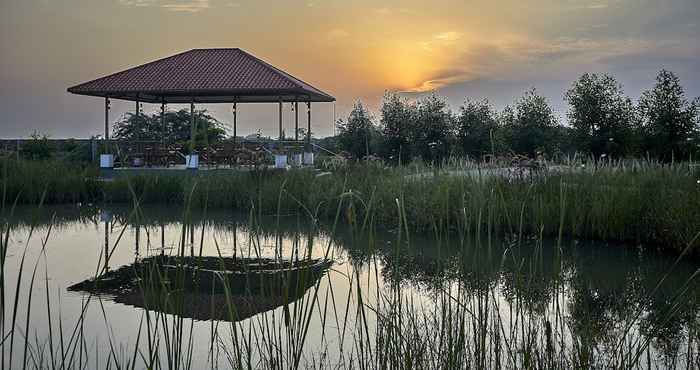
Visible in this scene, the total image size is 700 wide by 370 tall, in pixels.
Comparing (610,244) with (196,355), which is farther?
(610,244)

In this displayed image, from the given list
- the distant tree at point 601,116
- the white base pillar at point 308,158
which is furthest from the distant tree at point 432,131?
the white base pillar at point 308,158

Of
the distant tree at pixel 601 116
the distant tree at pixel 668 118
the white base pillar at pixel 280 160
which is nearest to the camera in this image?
the white base pillar at pixel 280 160

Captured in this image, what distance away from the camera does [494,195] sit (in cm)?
629

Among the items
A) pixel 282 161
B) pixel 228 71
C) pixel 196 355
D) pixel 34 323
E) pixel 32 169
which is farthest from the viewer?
pixel 228 71

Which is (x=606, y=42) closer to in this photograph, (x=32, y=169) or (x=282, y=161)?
(x=282, y=161)

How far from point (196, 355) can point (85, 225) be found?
668 centimetres

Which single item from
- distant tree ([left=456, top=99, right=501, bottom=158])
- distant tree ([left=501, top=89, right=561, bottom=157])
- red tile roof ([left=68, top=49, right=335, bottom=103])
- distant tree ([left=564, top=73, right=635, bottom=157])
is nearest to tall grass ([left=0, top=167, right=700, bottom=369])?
red tile roof ([left=68, top=49, right=335, bottom=103])

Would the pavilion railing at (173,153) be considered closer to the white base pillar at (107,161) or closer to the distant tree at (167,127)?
the white base pillar at (107,161)

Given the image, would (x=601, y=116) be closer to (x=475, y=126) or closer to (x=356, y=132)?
(x=475, y=126)

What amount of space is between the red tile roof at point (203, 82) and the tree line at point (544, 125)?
2.56m

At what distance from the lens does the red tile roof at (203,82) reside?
56.3 feet

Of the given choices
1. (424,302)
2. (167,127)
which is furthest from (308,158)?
(424,302)

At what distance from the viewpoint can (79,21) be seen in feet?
50.5

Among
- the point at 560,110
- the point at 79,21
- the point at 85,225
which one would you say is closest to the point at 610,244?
the point at 85,225
